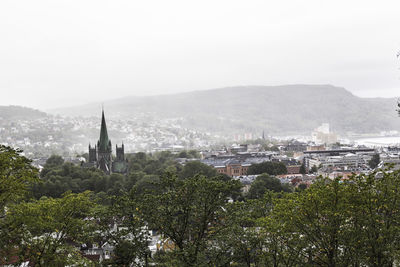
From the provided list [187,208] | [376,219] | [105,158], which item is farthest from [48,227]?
[105,158]

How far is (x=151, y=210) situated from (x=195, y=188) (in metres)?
1.75

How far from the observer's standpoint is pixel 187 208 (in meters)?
15.3

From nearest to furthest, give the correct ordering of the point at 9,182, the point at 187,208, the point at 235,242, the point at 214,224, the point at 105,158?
1. the point at 9,182
2. the point at 187,208
3. the point at 235,242
4. the point at 214,224
5. the point at 105,158

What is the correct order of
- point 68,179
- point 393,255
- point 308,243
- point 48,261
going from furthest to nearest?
point 68,179 → point 308,243 → point 48,261 → point 393,255

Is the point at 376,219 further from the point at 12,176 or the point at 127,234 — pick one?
the point at 12,176

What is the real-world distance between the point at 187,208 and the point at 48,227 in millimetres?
4770

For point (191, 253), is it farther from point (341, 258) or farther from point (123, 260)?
point (341, 258)

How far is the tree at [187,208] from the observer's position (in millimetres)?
15172

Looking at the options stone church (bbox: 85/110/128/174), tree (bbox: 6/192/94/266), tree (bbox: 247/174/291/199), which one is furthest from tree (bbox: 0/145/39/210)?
stone church (bbox: 85/110/128/174)

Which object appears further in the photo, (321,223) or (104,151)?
(104,151)

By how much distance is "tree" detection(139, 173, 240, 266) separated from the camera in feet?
49.8

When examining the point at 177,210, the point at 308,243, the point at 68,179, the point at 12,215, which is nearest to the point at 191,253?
the point at 177,210

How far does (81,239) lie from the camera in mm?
15664

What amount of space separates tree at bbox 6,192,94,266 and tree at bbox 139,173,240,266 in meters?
2.40
